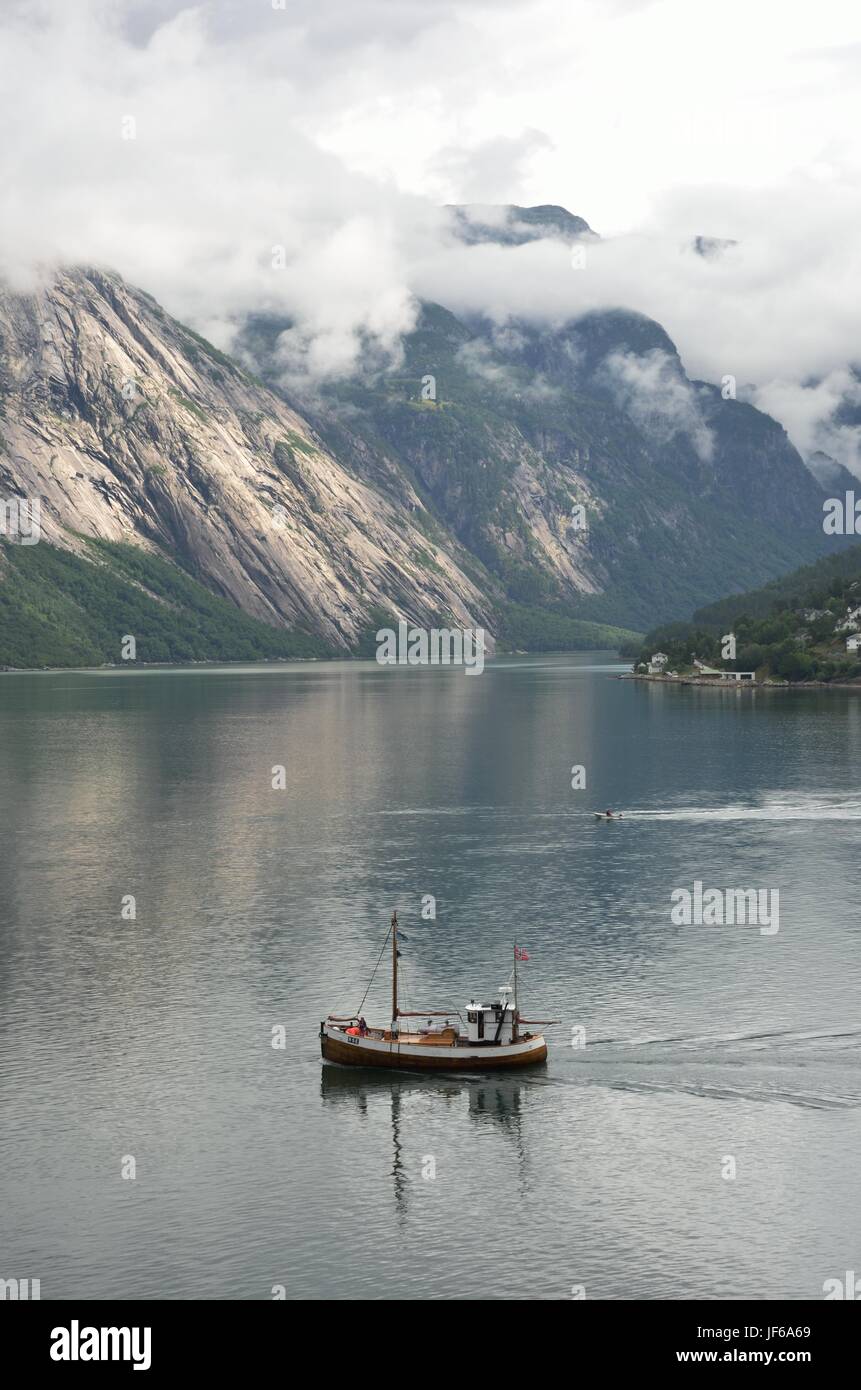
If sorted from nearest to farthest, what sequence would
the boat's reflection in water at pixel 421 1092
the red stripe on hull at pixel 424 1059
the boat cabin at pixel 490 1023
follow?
the boat's reflection in water at pixel 421 1092 → the red stripe on hull at pixel 424 1059 → the boat cabin at pixel 490 1023

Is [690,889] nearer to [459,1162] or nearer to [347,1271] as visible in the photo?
[459,1162]

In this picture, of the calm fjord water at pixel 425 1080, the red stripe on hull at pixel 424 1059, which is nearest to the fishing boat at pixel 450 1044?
the red stripe on hull at pixel 424 1059

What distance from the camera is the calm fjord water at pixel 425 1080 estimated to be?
184 ft

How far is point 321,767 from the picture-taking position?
19875cm

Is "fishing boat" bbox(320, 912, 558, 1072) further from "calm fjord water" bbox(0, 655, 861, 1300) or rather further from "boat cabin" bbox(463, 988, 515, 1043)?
"calm fjord water" bbox(0, 655, 861, 1300)

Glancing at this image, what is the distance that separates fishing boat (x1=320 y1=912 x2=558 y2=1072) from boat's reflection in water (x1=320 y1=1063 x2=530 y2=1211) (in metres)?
0.67

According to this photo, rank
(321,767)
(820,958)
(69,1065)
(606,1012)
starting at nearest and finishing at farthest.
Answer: (69,1065) < (606,1012) < (820,958) < (321,767)

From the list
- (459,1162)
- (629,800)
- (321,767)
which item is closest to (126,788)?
(321,767)

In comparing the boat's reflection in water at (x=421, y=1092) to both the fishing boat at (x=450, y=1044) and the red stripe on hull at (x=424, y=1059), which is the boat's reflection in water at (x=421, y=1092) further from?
the fishing boat at (x=450, y=1044)

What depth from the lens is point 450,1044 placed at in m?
75.5

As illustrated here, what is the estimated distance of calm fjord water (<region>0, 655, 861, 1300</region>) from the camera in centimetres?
5606

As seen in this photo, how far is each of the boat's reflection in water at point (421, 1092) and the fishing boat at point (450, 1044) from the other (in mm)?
672

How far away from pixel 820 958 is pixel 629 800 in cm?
7236

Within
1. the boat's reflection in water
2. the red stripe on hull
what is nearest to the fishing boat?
the red stripe on hull
